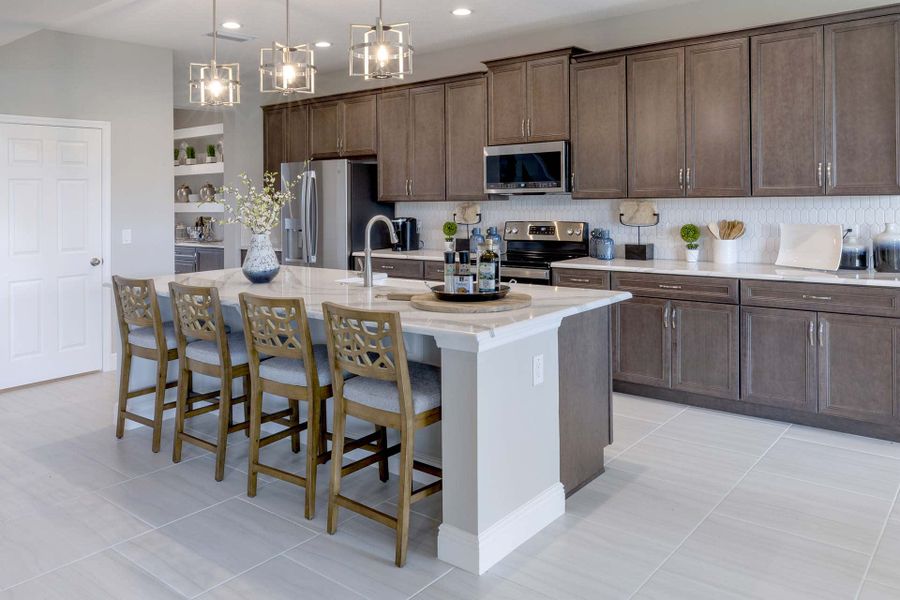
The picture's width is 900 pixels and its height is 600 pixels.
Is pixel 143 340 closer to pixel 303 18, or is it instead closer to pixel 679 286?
pixel 303 18

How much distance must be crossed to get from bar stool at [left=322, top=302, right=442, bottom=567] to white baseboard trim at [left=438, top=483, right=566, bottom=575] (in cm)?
16

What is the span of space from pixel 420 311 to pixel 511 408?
0.57 metres

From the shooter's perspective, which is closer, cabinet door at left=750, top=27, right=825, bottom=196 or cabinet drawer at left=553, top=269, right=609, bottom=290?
cabinet door at left=750, top=27, right=825, bottom=196

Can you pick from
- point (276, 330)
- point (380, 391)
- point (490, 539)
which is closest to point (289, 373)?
point (276, 330)

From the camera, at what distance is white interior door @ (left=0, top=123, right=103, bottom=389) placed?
518 centimetres

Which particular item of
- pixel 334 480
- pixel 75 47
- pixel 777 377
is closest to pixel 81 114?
pixel 75 47

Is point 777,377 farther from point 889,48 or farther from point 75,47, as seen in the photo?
point 75,47

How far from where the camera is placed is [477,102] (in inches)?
227

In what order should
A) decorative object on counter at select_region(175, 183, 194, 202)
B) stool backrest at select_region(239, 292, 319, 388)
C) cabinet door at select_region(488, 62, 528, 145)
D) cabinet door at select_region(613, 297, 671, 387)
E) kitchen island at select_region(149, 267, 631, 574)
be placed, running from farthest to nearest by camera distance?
decorative object on counter at select_region(175, 183, 194, 202), cabinet door at select_region(488, 62, 528, 145), cabinet door at select_region(613, 297, 671, 387), stool backrest at select_region(239, 292, 319, 388), kitchen island at select_region(149, 267, 631, 574)

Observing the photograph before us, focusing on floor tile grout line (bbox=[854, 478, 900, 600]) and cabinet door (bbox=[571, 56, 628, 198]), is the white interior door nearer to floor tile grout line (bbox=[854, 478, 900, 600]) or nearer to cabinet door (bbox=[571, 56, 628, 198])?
cabinet door (bbox=[571, 56, 628, 198])

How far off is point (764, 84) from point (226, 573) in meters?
4.10

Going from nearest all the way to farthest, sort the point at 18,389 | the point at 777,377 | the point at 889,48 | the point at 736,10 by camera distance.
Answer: the point at 889,48
the point at 777,377
the point at 736,10
the point at 18,389

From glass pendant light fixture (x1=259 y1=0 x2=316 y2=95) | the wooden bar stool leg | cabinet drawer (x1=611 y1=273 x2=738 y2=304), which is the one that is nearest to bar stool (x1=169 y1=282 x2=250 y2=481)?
the wooden bar stool leg

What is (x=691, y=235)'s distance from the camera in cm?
495
